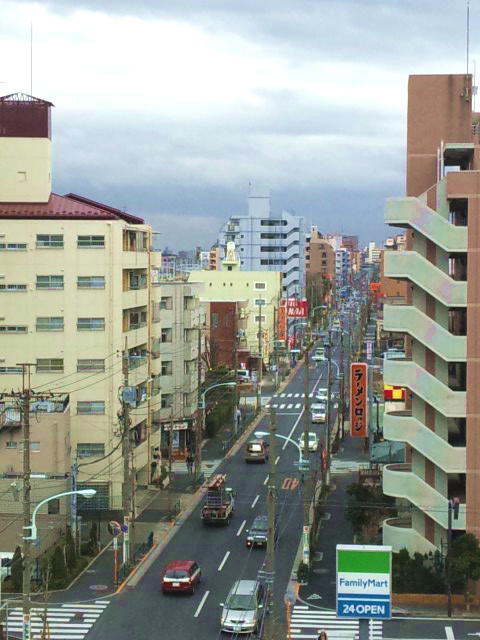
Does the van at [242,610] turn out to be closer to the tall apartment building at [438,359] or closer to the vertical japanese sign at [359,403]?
the tall apartment building at [438,359]

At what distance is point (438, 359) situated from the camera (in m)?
44.1

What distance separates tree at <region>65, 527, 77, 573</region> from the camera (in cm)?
4731

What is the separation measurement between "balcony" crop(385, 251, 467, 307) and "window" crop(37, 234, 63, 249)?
22752 mm

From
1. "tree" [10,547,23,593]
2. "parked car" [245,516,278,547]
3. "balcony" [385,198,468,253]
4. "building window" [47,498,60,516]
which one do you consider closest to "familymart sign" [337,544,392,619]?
"balcony" [385,198,468,253]

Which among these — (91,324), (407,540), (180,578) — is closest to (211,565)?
(180,578)

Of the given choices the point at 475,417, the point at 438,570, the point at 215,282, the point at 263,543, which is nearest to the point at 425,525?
the point at 438,570

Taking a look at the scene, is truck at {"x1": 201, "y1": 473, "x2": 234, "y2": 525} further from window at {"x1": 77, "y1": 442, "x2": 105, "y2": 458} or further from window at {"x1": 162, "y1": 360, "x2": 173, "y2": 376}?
window at {"x1": 162, "y1": 360, "x2": 173, "y2": 376}

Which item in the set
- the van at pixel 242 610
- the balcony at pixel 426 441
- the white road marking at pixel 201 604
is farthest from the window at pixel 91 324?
the van at pixel 242 610

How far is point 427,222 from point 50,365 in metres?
25.6

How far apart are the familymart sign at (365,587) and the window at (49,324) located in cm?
3191

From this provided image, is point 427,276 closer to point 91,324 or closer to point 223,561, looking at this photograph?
point 223,561

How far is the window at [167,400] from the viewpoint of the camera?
3118 inches

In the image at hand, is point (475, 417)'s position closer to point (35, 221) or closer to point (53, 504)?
point (53, 504)

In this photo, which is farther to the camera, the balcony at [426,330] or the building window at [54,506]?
the building window at [54,506]
